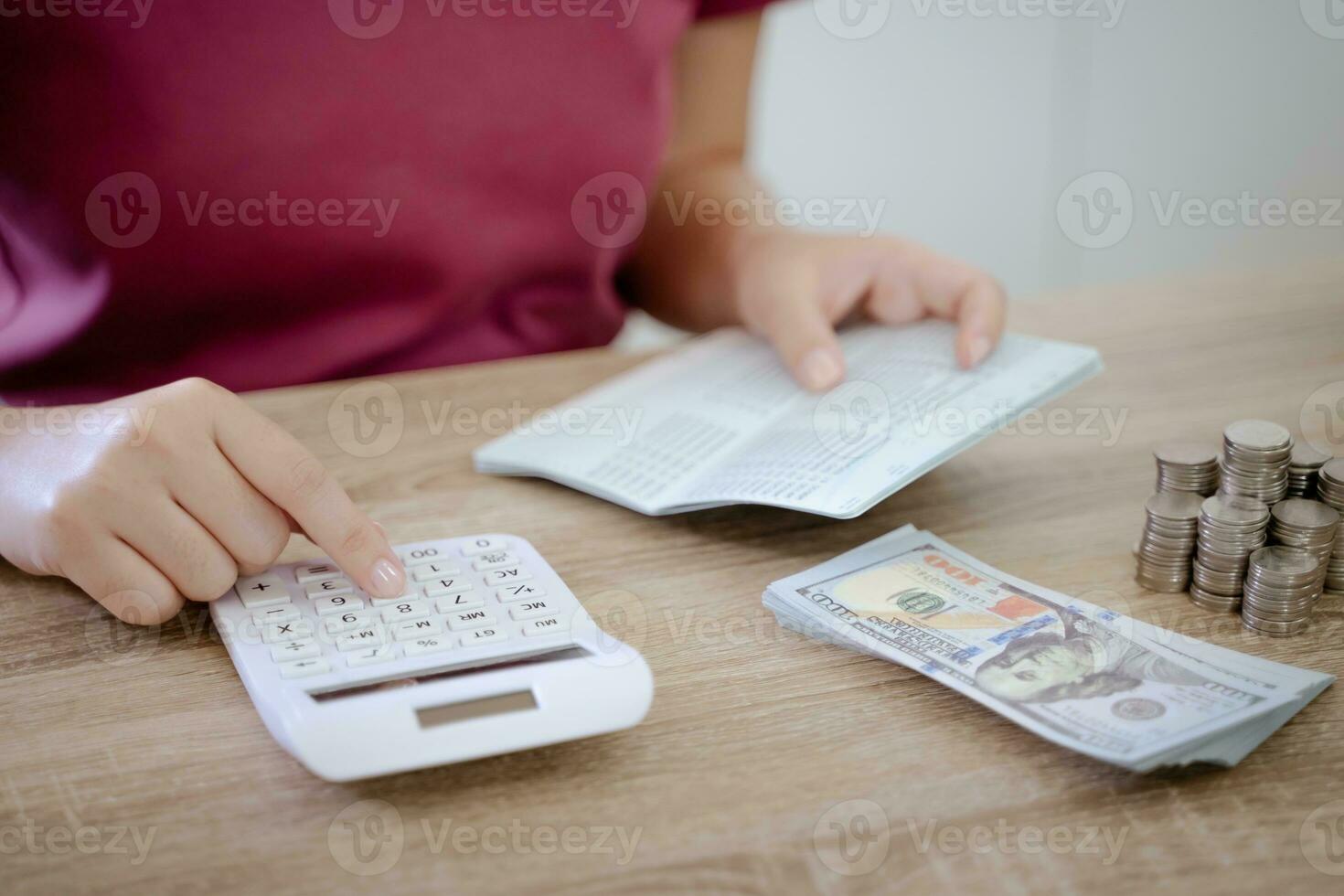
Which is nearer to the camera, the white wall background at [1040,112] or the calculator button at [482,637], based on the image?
the calculator button at [482,637]

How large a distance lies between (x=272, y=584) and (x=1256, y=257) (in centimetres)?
315

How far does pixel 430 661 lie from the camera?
54 cm

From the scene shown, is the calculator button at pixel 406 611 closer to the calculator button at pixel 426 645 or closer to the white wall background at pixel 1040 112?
the calculator button at pixel 426 645

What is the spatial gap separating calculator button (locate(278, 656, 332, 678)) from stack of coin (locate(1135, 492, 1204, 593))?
419mm

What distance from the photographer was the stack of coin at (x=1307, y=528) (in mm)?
599

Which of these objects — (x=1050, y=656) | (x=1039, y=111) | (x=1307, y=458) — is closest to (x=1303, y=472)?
(x=1307, y=458)

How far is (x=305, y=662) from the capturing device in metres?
0.53

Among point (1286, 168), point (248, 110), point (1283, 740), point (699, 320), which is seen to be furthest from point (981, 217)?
point (1283, 740)

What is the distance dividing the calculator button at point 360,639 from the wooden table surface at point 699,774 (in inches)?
1.9

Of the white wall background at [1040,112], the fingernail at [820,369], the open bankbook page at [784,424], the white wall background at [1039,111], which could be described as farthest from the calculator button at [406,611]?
the white wall background at [1039,111]

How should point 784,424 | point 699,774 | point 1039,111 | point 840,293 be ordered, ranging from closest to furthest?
point 699,774, point 784,424, point 840,293, point 1039,111

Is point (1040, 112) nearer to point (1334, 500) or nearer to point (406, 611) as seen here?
point (1334, 500)

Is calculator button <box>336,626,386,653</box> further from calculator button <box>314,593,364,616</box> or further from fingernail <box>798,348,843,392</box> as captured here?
fingernail <box>798,348,843,392</box>

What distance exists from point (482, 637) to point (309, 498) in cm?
12
